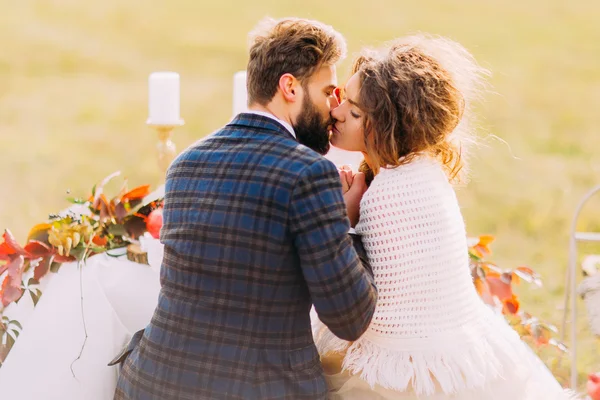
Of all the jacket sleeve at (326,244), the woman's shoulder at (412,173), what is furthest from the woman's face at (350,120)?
the jacket sleeve at (326,244)

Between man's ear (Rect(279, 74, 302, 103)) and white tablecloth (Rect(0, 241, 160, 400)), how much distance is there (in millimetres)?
767

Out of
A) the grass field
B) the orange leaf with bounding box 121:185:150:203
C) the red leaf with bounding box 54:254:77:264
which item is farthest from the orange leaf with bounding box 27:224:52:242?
the grass field

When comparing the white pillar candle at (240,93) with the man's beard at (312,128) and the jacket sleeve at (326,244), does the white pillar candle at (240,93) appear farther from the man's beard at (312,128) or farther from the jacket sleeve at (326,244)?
the jacket sleeve at (326,244)

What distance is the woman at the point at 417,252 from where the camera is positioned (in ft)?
6.15

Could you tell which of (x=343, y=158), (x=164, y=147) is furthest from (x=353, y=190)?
(x=164, y=147)

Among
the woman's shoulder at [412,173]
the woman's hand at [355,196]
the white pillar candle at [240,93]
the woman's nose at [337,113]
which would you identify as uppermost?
the woman's nose at [337,113]

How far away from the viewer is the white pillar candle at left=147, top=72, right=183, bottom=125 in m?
2.88

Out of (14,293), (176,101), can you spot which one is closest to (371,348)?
(14,293)

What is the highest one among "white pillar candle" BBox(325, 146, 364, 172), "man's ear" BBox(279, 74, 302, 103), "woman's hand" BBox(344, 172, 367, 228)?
"man's ear" BBox(279, 74, 302, 103)

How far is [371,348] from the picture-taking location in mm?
1929

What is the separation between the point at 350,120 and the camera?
A: 204 cm

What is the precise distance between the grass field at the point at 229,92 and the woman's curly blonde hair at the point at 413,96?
324cm

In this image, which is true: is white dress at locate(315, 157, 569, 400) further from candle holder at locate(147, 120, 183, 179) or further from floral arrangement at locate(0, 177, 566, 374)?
candle holder at locate(147, 120, 183, 179)

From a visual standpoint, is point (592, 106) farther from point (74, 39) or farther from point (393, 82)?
point (393, 82)
